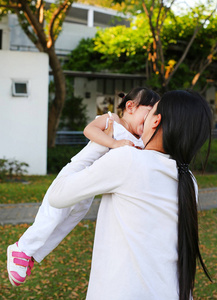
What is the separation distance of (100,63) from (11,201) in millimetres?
14551

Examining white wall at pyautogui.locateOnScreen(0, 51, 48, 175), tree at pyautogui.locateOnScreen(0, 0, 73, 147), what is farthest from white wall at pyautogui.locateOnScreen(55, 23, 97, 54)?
white wall at pyautogui.locateOnScreen(0, 51, 48, 175)

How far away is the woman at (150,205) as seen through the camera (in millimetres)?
1415

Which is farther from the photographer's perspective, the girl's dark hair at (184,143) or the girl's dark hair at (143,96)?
the girl's dark hair at (143,96)

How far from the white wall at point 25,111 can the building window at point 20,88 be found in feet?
0.32

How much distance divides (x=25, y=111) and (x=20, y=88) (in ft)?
2.34

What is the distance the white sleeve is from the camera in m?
1.40

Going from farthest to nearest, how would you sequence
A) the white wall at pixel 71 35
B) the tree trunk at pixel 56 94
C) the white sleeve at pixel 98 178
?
the white wall at pixel 71 35 → the tree trunk at pixel 56 94 → the white sleeve at pixel 98 178

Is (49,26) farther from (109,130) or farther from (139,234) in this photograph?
(139,234)

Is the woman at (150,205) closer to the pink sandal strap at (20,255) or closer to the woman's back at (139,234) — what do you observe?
the woman's back at (139,234)

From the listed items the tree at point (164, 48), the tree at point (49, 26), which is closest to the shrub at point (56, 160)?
the tree at point (49, 26)

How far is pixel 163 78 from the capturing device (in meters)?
14.1

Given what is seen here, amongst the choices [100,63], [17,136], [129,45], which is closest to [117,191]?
[17,136]

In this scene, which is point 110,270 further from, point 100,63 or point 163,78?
point 100,63

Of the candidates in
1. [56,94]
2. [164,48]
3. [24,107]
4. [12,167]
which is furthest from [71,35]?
[12,167]
